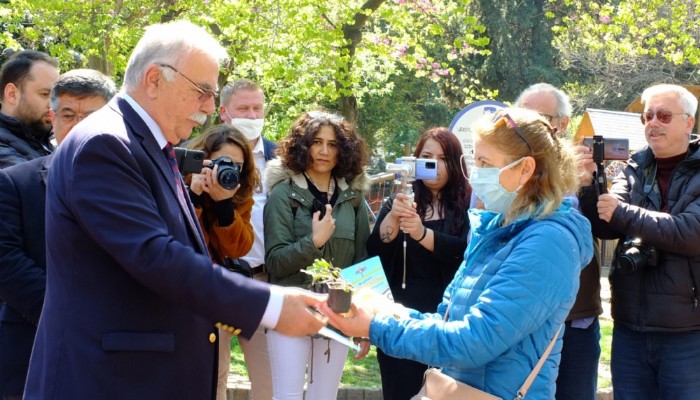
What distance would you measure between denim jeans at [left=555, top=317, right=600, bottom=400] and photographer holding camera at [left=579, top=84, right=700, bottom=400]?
0.25m

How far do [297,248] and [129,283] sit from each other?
2111 millimetres

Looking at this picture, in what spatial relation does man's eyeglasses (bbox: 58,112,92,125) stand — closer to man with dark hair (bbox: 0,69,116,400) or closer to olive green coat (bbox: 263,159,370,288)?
man with dark hair (bbox: 0,69,116,400)

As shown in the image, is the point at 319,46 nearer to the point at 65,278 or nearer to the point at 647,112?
the point at 647,112

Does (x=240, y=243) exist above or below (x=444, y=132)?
below

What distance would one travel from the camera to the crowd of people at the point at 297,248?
8.66 ft

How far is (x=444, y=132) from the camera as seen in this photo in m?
5.28

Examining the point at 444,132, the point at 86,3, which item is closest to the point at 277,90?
the point at 86,3

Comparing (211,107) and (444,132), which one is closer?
(211,107)

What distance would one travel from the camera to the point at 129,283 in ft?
8.79

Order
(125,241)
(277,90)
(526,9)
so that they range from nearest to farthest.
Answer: (125,241) → (277,90) → (526,9)

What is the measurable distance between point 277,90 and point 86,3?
4.24 metres

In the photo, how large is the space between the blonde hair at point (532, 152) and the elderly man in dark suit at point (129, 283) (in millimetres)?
975

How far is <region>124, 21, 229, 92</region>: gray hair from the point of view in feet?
9.47

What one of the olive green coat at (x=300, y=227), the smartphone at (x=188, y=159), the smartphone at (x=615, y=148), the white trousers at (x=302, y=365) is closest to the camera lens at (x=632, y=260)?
the smartphone at (x=615, y=148)
